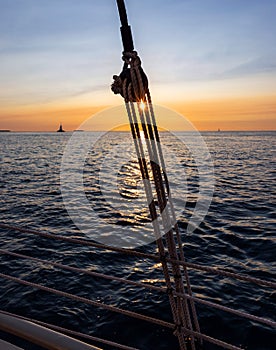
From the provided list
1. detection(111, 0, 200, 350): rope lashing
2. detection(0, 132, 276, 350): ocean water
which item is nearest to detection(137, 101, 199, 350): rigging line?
detection(111, 0, 200, 350): rope lashing

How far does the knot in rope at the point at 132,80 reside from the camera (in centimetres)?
290

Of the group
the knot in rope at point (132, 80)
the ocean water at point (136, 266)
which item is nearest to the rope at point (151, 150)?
the knot in rope at point (132, 80)

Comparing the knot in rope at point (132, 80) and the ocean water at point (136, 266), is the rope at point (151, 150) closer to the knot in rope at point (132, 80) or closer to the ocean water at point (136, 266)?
the knot in rope at point (132, 80)

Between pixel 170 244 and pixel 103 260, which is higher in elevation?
pixel 170 244

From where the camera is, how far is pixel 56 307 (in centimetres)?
746

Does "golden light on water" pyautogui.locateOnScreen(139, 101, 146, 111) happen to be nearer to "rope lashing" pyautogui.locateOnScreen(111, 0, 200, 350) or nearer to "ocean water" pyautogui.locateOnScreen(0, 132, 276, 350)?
"rope lashing" pyautogui.locateOnScreen(111, 0, 200, 350)

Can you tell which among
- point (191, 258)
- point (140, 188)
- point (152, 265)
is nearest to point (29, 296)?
point (152, 265)

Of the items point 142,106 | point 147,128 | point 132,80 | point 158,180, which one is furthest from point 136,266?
point 132,80

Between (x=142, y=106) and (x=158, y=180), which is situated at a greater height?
(x=142, y=106)

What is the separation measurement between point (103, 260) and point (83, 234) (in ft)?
8.56

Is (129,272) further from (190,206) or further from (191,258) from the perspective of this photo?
(190,206)

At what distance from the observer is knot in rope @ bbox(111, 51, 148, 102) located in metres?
2.90

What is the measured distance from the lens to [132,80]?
9.55ft

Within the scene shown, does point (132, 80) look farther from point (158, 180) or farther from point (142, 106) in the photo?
point (158, 180)
